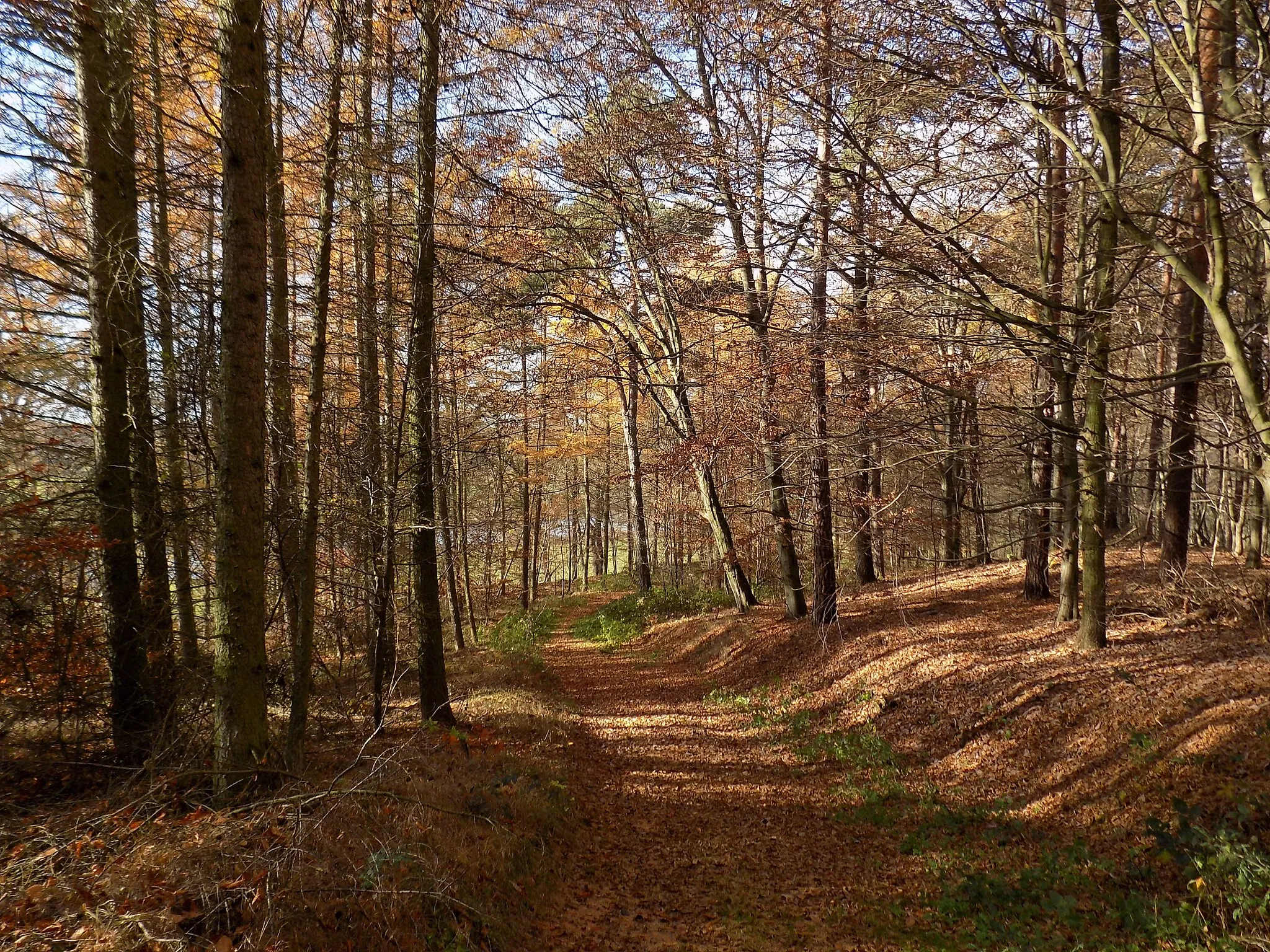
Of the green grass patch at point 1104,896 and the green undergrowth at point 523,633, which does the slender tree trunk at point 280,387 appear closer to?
the green grass patch at point 1104,896

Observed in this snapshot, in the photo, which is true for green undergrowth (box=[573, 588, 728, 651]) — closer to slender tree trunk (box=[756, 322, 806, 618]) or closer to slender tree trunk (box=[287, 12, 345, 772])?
slender tree trunk (box=[756, 322, 806, 618])

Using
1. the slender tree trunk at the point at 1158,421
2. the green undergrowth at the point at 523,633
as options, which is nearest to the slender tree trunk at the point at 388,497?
the green undergrowth at the point at 523,633

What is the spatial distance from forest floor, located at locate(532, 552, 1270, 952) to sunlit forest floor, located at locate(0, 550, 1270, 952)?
3 cm

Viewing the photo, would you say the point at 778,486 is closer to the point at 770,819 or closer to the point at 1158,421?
the point at 770,819

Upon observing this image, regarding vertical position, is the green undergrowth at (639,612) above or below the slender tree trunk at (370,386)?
below

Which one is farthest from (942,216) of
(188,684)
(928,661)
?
(188,684)

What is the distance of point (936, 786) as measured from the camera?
7.55 metres

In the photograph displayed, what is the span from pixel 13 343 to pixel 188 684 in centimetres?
435

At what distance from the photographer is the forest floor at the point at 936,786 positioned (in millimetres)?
5195

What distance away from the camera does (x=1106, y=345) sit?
6.64 m

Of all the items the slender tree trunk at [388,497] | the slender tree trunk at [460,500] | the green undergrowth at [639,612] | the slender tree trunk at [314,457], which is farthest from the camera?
the green undergrowth at [639,612]

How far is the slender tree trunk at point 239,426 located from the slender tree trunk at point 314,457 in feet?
5.90

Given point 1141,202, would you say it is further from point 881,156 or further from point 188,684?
point 188,684

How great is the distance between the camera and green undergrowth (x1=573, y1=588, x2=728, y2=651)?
19.7 m
